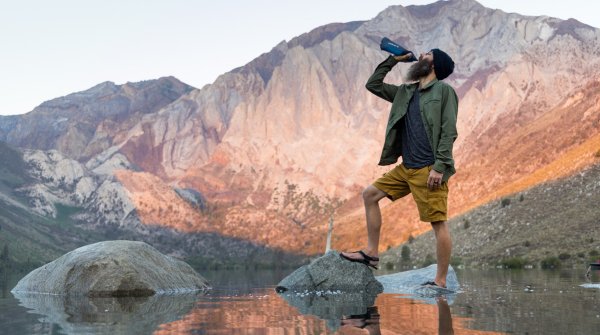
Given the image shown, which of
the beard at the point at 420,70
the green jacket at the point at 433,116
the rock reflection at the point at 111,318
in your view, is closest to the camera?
the rock reflection at the point at 111,318

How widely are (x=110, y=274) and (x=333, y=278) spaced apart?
17.9 ft

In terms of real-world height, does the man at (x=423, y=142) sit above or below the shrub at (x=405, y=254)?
below

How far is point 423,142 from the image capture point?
11.4m

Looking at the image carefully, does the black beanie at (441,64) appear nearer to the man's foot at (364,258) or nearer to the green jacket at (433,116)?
the green jacket at (433,116)

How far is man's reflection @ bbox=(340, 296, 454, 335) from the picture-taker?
7548mm

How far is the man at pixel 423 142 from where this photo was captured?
11148 millimetres

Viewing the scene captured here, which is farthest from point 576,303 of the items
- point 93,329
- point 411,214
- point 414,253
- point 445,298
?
point 411,214

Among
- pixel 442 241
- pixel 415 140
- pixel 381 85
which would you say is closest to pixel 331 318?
pixel 442 241

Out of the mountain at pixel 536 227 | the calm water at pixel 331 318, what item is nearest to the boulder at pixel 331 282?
the calm water at pixel 331 318

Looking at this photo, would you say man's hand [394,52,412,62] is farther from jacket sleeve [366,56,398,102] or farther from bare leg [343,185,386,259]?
bare leg [343,185,386,259]

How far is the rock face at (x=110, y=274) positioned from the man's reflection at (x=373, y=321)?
825 cm

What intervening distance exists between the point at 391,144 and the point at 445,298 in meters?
2.89

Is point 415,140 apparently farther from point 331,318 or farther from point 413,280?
point 413,280

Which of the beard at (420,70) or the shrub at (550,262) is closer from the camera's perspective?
the beard at (420,70)
